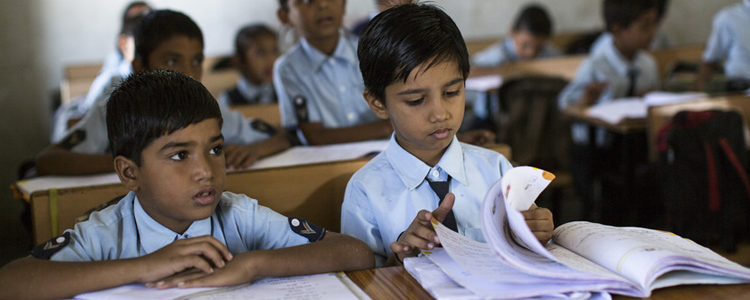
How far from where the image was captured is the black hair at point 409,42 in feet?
4.50

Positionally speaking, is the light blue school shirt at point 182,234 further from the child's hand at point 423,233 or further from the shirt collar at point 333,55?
the shirt collar at point 333,55

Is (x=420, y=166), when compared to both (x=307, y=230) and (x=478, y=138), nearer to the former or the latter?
(x=307, y=230)

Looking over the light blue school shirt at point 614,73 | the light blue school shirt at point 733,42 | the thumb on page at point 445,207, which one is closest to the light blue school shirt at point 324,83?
the thumb on page at point 445,207

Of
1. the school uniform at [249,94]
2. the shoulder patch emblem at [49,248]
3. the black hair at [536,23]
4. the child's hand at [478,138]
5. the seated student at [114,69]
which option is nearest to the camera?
the shoulder patch emblem at [49,248]

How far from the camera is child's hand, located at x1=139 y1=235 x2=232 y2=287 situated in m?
1.02

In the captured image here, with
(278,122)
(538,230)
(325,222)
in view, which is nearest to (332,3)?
(278,122)

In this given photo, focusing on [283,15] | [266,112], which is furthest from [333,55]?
[266,112]

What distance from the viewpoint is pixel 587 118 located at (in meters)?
3.13

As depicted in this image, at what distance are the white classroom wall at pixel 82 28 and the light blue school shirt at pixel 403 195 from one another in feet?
9.60

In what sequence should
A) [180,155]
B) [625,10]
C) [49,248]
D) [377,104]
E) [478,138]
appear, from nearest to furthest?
[49,248], [180,155], [377,104], [478,138], [625,10]

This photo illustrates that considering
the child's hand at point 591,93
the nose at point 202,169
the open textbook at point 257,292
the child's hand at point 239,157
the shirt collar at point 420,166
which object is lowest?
the child's hand at point 591,93

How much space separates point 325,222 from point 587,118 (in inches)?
71.5

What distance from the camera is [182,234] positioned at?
130 cm

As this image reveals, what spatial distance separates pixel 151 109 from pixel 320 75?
139 cm
